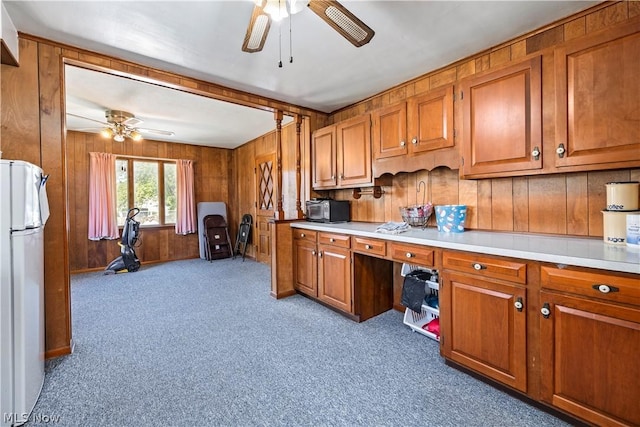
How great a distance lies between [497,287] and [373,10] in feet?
6.29

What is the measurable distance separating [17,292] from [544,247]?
9.46 ft

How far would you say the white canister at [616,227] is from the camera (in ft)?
4.96

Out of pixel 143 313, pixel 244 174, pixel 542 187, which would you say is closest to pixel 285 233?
pixel 143 313

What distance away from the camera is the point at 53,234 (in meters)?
2.11

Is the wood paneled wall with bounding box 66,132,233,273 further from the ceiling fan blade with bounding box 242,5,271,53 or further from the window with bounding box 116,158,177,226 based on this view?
the ceiling fan blade with bounding box 242,5,271,53

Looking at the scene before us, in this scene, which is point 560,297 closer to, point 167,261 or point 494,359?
point 494,359

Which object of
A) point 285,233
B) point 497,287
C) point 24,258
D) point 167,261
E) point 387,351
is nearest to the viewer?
point 24,258

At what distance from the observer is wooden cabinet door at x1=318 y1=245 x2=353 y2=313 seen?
2.72 m

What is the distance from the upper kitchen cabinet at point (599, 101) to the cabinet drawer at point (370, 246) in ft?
4.18

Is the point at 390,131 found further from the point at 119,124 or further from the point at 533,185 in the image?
the point at 119,124

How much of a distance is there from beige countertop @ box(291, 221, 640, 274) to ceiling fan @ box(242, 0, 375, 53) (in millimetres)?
1394

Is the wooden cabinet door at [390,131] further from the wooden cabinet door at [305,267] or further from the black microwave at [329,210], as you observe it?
the wooden cabinet door at [305,267]

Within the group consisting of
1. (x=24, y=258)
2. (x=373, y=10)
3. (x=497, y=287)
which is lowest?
(x=497, y=287)

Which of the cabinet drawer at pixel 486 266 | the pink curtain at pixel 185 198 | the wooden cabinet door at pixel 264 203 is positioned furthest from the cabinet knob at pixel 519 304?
the pink curtain at pixel 185 198
